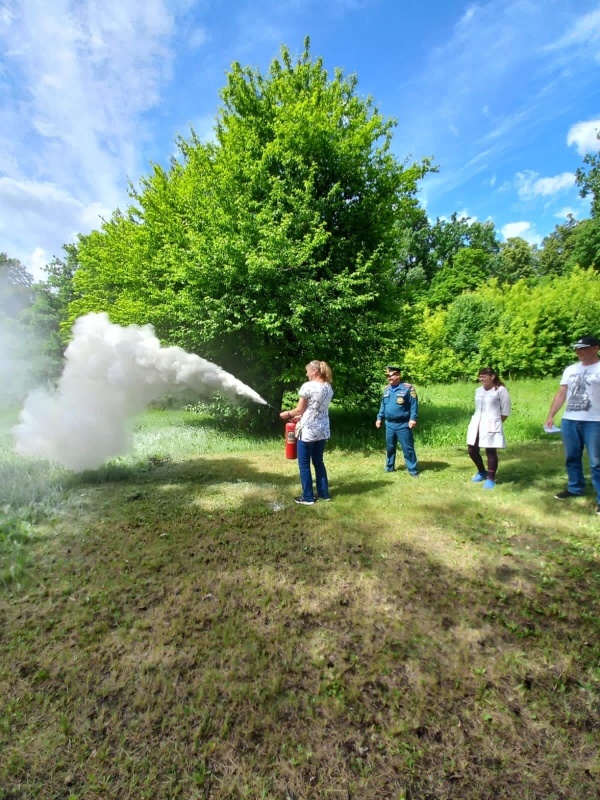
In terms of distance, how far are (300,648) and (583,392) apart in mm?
5041

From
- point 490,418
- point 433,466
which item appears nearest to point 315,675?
point 490,418

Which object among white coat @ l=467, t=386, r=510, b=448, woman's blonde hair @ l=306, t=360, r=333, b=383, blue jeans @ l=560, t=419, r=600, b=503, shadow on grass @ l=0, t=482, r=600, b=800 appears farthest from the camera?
white coat @ l=467, t=386, r=510, b=448

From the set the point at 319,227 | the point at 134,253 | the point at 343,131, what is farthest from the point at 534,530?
the point at 134,253

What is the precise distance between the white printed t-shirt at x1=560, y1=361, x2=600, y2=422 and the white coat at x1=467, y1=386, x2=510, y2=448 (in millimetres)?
835

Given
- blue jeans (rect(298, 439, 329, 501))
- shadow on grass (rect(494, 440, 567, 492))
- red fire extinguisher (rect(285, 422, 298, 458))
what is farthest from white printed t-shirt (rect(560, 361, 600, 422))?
red fire extinguisher (rect(285, 422, 298, 458))

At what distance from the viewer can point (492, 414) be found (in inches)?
240

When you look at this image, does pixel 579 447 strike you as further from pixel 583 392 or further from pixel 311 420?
pixel 311 420

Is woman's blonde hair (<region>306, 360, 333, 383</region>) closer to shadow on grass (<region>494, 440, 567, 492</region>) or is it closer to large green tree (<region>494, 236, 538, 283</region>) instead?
shadow on grass (<region>494, 440, 567, 492</region>)

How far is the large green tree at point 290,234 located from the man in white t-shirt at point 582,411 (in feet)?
17.1

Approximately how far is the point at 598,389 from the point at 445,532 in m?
2.92

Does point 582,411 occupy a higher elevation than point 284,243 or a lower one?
lower

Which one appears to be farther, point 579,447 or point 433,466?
point 433,466

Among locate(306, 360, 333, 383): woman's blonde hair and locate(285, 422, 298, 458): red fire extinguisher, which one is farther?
locate(285, 422, 298, 458): red fire extinguisher

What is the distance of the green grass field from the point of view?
6.87ft
